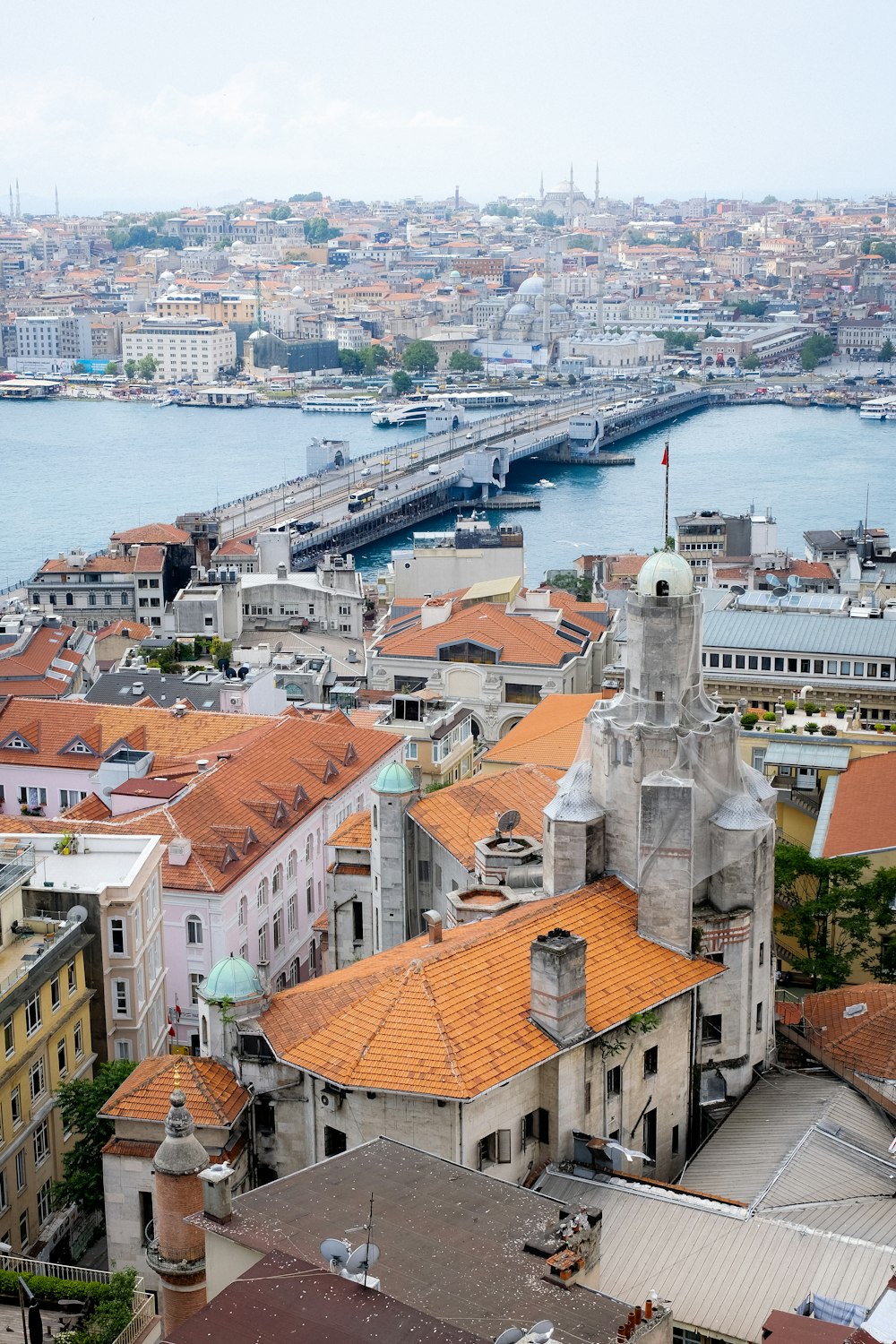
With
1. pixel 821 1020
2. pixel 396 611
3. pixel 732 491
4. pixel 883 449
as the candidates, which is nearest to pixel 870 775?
pixel 821 1020

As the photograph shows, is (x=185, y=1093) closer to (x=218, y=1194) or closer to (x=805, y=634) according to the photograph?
(x=218, y=1194)

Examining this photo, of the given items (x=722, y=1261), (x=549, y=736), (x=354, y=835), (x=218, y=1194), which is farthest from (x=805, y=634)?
(x=218, y=1194)

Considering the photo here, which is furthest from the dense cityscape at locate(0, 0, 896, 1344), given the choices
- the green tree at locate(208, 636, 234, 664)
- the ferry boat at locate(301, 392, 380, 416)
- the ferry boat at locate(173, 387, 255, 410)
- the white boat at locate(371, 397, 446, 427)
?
the ferry boat at locate(173, 387, 255, 410)

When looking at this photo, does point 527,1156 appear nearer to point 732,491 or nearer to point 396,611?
point 396,611

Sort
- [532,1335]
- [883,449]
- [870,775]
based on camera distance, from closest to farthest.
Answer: [532,1335] < [870,775] < [883,449]

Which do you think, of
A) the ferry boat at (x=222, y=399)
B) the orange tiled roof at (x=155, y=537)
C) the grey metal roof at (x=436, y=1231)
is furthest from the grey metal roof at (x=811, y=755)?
the ferry boat at (x=222, y=399)
